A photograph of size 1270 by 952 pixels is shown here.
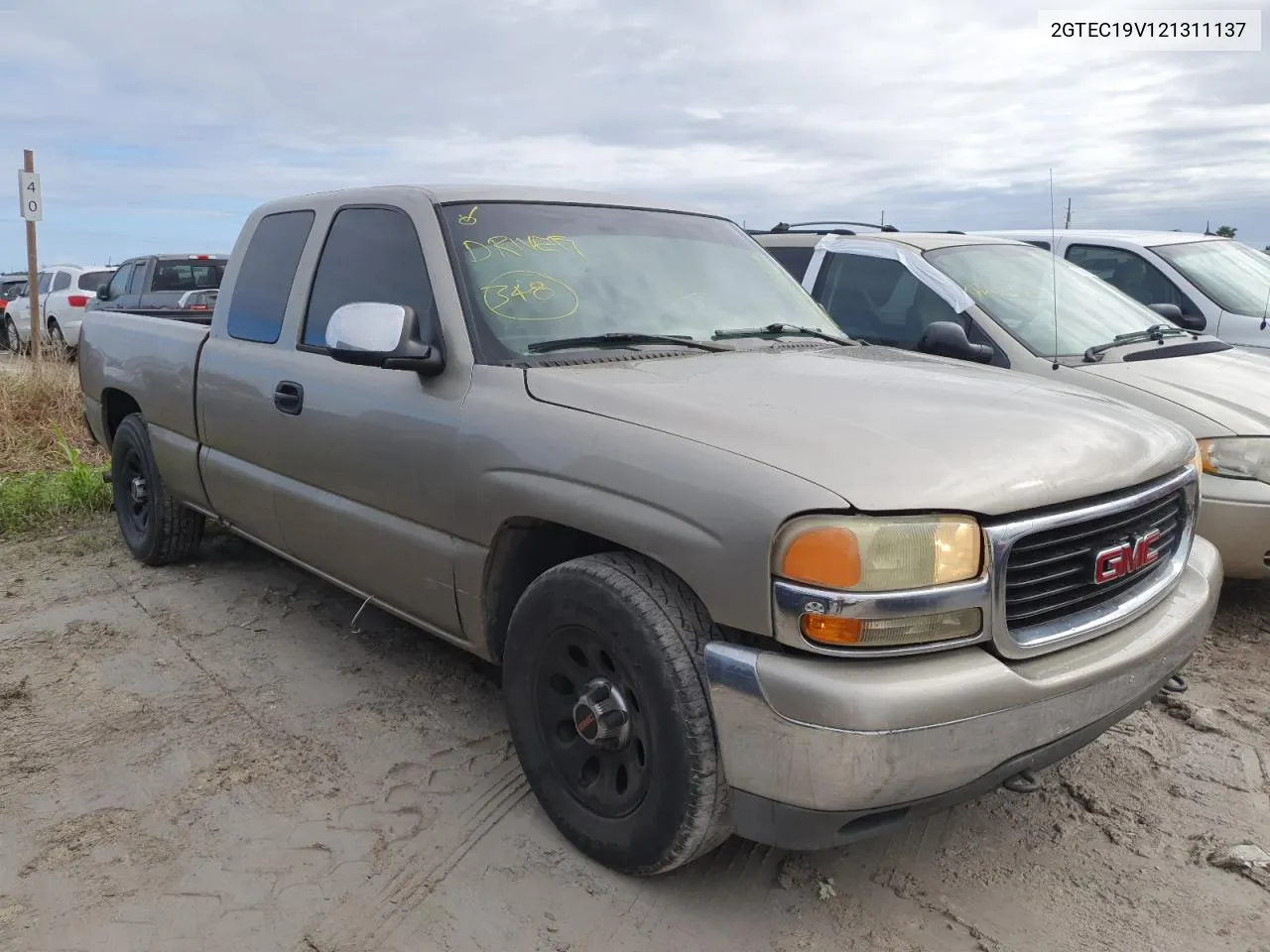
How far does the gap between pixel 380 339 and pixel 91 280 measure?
56.6 feet

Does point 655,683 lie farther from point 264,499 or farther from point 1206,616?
point 264,499

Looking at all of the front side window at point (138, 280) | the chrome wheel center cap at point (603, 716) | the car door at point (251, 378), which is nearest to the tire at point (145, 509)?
the car door at point (251, 378)

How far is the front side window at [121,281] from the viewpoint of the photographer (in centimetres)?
1441

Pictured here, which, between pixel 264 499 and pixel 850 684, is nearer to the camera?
pixel 850 684

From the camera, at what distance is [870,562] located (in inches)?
84.8

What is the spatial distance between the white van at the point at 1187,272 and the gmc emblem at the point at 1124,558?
435 centimetres

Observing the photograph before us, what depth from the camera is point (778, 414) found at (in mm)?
2545

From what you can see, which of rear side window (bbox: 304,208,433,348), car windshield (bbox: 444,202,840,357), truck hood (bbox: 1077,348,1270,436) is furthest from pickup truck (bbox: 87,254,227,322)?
truck hood (bbox: 1077,348,1270,436)

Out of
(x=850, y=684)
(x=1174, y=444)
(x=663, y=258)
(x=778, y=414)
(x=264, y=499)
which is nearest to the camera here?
(x=850, y=684)

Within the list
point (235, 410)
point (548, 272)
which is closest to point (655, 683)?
point (548, 272)

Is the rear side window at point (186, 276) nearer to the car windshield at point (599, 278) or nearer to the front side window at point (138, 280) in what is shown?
the front side window at point (138, 280)

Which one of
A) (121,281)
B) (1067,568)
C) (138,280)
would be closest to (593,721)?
(1067,568)

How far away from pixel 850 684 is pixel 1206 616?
1.33 metres

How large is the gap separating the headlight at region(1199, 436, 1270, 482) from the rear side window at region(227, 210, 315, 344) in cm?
365
